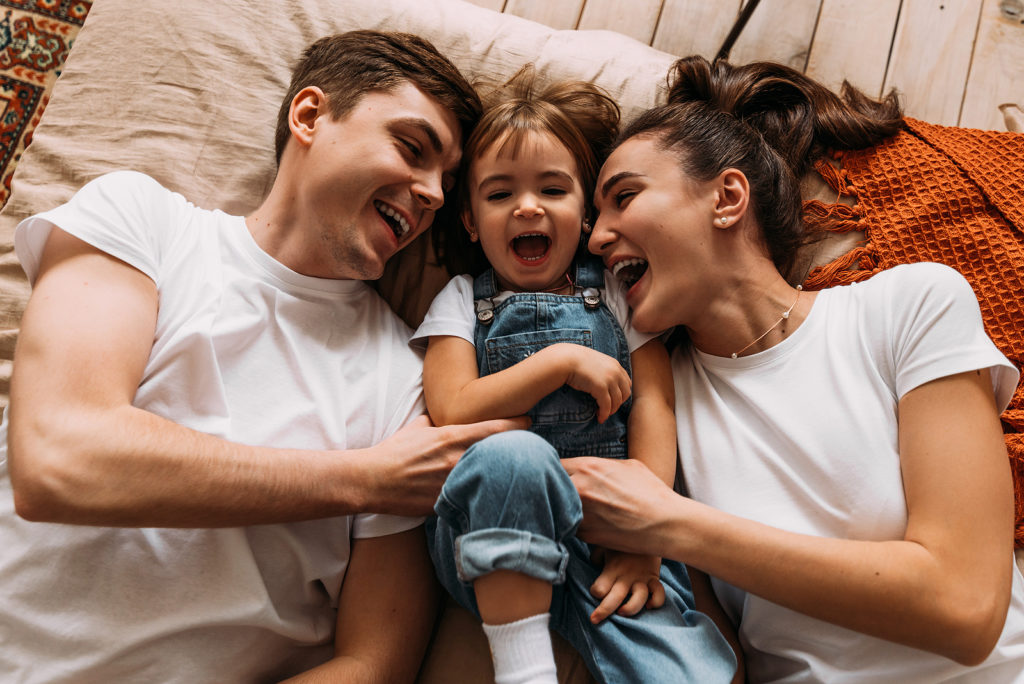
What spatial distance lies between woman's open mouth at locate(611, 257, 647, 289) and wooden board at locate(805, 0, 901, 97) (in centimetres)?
125

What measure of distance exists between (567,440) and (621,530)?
9.1 inches

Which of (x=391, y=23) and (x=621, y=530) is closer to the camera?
(x=621, y=530)

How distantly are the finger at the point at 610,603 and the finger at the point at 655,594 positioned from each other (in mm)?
55

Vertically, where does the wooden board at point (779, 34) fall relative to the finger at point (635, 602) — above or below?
above

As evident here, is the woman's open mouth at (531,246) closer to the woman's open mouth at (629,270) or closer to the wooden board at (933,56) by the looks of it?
the woman's open mouth at (629,270)

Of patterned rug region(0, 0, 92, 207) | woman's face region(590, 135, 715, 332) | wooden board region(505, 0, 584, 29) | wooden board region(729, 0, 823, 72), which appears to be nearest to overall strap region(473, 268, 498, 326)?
woman's face region(590, 135, 715, 332)


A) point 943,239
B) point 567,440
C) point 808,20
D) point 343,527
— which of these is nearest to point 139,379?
point 343,527

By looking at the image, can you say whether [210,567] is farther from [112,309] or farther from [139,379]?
[112,309]

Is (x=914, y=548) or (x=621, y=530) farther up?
(x=914, y=548)


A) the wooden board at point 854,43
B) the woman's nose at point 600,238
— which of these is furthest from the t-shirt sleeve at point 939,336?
the wooden board at point 854,43

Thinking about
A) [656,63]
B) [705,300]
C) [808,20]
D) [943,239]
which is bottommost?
[705,300]

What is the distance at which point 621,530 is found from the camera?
1.18m

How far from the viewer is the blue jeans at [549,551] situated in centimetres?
107

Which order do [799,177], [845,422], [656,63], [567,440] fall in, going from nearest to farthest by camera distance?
[845,422] < [567,440] < [799,177] < [656,63]
